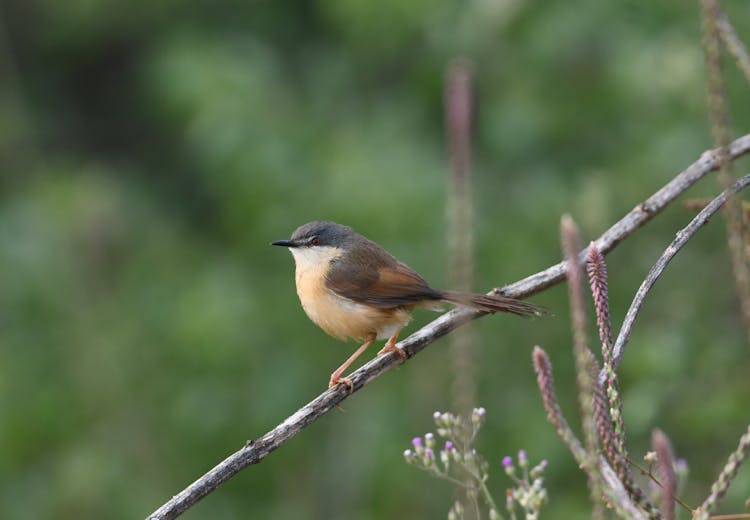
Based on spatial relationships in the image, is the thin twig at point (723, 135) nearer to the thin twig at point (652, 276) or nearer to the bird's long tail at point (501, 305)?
the thin twig at point (652, 276)

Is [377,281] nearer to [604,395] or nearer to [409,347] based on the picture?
[409,347]

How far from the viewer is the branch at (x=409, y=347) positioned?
277 cm

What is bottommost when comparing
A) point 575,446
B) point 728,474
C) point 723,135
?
point 728,474

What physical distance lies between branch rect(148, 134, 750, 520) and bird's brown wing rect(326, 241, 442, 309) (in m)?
1.00

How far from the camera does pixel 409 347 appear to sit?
3785 mm

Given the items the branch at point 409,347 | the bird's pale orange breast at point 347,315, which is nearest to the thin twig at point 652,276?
the branch at point 409,347

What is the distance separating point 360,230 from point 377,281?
1.43m

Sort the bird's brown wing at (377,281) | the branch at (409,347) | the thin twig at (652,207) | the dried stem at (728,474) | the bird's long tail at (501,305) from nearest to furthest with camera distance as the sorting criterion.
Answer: the dried stem at (728,474)
the branch at (409,347)
the thin twig at (652,207)
the bird's long tail at (501,305)
the bird's brown wing at (377,281)

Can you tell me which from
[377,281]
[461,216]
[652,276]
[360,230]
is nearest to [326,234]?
[377,281]

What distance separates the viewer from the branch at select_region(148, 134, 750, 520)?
109 inches

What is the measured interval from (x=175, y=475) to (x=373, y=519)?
1419 mm

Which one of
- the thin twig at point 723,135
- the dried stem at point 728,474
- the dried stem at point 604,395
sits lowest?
the dried stem at point 728,474

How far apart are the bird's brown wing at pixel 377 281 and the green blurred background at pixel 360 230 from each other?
0.90 metres

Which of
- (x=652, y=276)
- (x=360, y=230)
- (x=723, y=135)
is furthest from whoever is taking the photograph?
(x=360, y=230)
